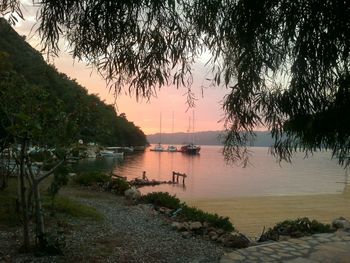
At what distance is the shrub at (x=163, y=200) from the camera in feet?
41.2

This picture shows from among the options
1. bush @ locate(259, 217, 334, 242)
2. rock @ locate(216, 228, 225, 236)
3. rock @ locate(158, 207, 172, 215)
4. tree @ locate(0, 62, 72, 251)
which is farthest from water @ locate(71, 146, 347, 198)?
tree @ locate(0, 62, 72, 251)

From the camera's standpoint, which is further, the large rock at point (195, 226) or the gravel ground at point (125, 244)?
the large rock at point (195, 226)

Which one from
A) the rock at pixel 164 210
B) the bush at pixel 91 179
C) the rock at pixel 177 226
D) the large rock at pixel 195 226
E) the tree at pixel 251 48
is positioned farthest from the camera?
the bush at pixel 91 179

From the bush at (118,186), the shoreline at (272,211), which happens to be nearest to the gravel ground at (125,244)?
the shoreline at (272,211)

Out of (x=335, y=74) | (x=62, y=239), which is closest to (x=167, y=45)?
(x=335, y=74)

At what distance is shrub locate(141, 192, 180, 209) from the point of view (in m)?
12.6

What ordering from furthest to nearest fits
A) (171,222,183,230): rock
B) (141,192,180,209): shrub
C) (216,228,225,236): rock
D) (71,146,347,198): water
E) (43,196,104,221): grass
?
(71,146,347,198): water → (141,192,180,209): shrub → (43,196,104,221): grass → (171,222,183,230): rock → (216,228,225,236): rock

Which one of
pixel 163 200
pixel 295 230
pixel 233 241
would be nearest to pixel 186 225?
pixel 233 241

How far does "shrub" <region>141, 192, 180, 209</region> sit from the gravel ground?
194 centimetres

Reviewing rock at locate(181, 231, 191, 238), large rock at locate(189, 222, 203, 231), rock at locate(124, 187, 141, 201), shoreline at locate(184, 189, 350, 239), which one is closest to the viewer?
rock at locate(181, 231, 191, 238)

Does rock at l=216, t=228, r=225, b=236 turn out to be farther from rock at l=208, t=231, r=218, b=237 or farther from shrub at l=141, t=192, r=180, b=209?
shrub at l=141, t=192, r=180, b=209

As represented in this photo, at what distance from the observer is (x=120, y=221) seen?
→ 10203 mm

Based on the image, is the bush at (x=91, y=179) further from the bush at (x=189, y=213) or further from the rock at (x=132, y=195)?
the bush at (x=189, y=213)

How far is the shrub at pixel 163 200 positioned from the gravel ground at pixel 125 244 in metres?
1.94
